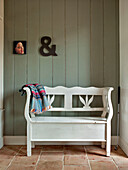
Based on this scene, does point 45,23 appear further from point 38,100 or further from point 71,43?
point 38,100

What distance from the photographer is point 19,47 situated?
2.89 m

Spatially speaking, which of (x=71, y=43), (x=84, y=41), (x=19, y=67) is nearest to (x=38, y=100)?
(x=19, y=67)

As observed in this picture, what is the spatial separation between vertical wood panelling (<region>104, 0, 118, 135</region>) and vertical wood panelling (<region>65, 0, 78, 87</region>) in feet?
1.44

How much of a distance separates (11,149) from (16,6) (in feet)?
6.67

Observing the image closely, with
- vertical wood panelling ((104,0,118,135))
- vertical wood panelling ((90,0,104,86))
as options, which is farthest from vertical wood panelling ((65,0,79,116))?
vertical wood panelling ((104,0,118,135))

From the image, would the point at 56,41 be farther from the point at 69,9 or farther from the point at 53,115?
the point at 53,115

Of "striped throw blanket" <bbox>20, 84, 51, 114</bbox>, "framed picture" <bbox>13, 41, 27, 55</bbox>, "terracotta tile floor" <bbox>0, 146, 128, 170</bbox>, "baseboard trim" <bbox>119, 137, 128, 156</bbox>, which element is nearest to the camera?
"terracotta tile floor" <bbox>0, 146, 128, 170</bbox>

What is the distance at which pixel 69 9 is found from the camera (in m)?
2.94

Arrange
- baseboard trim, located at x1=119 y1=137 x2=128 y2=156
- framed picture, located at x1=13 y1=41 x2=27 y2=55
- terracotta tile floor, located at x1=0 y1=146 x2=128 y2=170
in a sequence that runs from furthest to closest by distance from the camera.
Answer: framed picture, located at x1=13 y1=41 x2=27 y2=55
baseboard trim, located at x1=119 y1=137 x2=128 y2=156
terracotta tile floor, located at x1=0 y1=146 x2=128 y2=170

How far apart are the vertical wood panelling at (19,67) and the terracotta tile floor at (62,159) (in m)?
0.35

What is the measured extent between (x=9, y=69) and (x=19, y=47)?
0.36m

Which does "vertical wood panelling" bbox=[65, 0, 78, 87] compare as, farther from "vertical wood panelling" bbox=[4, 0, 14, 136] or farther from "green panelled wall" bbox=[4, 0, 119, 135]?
"vertical wood panelling" bbox=[4, 0, 14, 136]

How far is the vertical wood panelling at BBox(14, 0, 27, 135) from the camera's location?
2.93m

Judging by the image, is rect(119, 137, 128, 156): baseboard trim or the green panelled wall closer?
rect(119, 137, 128, 156): baseboard trim
